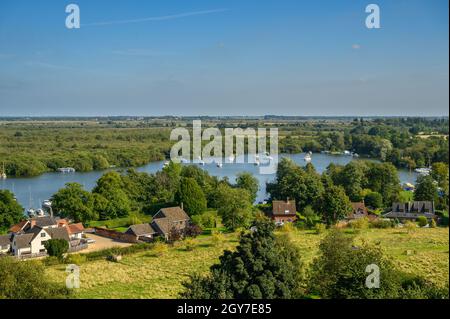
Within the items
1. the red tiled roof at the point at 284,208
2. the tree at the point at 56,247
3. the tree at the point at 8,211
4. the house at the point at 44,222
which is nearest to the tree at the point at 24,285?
the tree at the point at 56,247

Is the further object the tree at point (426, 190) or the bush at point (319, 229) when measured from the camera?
the tree at point (426, 190)

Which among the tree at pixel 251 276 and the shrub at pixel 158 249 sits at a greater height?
the tree at pixel 251 276

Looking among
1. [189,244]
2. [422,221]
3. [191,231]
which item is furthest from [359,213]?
[189,244]

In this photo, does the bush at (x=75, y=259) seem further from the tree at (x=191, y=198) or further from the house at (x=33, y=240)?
the tree at (x=191, y=198)

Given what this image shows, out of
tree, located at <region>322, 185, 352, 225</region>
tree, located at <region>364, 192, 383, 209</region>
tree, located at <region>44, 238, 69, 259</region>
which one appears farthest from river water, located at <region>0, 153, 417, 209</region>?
tree, located at <region>44, 238, 69, 259</region>

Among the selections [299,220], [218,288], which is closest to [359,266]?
[218,288]

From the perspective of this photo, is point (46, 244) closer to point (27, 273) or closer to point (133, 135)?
point (27, 273)
